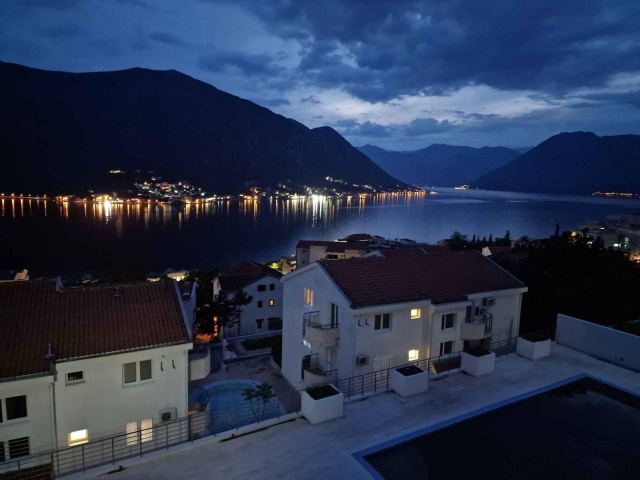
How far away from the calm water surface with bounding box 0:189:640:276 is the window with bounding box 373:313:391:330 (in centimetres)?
6518

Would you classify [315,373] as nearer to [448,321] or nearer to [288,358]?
[288,358]

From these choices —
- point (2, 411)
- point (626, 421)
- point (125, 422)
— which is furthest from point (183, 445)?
point (626, 421)

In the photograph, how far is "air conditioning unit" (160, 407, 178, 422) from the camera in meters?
13.2

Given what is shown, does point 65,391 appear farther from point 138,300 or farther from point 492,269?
point 492,269

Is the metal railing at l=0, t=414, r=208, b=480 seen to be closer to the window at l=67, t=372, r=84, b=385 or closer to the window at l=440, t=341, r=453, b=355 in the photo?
the window at l=67, t=372, r=84, b=385

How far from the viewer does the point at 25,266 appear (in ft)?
231

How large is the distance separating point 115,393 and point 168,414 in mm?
Result: 1837

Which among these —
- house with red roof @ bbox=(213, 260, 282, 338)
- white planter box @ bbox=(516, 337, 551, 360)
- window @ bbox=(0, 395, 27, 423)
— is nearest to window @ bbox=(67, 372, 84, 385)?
window @ bbox=(0, 395, 27, 423)

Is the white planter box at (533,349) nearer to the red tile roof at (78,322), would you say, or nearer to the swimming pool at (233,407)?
the swimming pool at (233,407)

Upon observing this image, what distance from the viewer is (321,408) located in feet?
33.7

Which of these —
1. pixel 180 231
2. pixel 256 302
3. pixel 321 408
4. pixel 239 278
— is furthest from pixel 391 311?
pixel 180 231

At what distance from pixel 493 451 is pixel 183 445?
23.2ft

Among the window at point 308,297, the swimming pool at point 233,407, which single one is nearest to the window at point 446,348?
the window at point 308,297

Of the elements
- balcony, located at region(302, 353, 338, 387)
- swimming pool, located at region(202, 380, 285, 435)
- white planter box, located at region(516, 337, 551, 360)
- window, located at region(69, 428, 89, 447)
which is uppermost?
white planter box, located at region(516, 337, 551, 360)
